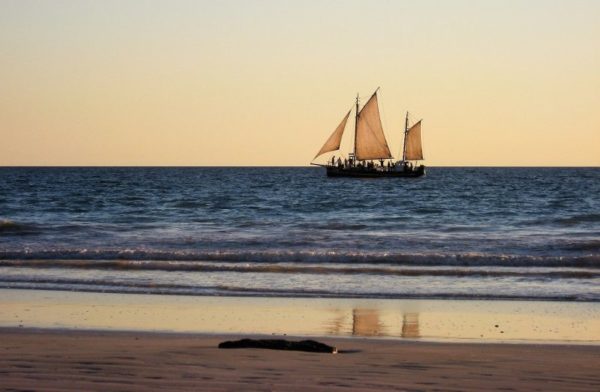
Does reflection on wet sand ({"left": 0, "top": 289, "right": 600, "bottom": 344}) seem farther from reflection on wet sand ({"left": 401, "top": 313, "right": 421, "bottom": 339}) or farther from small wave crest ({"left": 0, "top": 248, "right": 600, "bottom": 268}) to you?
small wave crest ({"left": 0, "top": 248, "right": 600, "bottom": 268})

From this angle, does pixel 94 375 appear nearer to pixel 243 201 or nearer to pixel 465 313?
pixel 465 313

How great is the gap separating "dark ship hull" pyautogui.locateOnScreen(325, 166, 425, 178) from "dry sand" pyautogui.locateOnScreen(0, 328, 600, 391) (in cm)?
9578

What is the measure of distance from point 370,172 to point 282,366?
9844 cm

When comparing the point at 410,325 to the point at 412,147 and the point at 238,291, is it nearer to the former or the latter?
the point at 238,291

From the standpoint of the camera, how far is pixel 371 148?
10394cm

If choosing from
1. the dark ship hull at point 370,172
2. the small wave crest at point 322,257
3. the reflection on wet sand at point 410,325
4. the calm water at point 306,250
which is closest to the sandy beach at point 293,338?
the reflection on wet sand at point 410,325

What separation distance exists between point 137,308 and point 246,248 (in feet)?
42.7

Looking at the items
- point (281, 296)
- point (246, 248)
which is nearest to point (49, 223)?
point (246, 248)

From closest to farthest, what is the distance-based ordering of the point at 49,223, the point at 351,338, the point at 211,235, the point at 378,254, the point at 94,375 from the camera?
the point at 94,375 → the point at 351,338 → the point at 378,254 → the point at 211,235 → the point at 49,223

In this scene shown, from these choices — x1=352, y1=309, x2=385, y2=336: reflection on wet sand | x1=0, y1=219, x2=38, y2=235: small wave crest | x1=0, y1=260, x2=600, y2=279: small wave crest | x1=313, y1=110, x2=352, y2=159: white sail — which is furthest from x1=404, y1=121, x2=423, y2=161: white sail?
x1=352, y1=309, x2=385, y2=336: reflection on wet sand

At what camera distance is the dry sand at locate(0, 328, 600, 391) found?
7.82 meters

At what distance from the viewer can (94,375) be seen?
8.05m

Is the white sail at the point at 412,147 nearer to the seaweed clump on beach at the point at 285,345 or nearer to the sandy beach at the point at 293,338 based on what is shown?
the sandy beach at the point at 293,338

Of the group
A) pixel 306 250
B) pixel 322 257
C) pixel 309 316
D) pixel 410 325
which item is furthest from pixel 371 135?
pixel 410 325
